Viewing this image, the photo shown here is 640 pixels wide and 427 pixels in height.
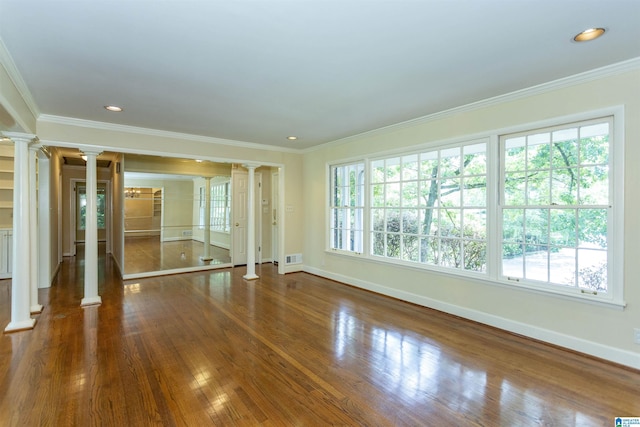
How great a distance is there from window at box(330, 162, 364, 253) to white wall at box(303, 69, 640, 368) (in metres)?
0.34

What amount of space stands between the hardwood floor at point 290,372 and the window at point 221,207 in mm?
2995

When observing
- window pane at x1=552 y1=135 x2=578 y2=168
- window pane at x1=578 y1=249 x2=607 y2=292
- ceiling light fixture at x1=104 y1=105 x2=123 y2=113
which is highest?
ceiling light fixture at x1=104 y1=105 x2=123 y2=113

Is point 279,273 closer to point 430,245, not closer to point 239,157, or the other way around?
point 239,157

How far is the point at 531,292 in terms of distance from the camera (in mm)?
3154

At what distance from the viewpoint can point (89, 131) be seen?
4242mm

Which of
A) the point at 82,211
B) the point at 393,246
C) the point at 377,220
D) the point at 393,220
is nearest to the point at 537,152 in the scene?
the point at 393,220

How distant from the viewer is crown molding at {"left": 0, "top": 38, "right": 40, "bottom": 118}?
2.33 meters

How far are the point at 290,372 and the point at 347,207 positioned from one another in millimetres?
3364

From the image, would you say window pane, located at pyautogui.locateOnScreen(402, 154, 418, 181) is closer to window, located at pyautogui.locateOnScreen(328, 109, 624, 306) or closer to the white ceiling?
window, located at pyautogui.locateOnScreen(328, 109, 624, 306)

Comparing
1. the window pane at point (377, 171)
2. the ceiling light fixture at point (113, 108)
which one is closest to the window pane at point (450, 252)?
the window pane at point (377, 171)

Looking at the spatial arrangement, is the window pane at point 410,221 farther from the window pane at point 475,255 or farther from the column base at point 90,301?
the column base at point 90,301

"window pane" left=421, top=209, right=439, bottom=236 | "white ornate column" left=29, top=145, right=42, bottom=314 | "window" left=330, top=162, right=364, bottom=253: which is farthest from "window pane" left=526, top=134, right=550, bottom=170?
"white ornate column" left=29, top=145, right=42, bottom=314

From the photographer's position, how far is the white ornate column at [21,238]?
3.34 meters

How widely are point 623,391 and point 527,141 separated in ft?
7.53
